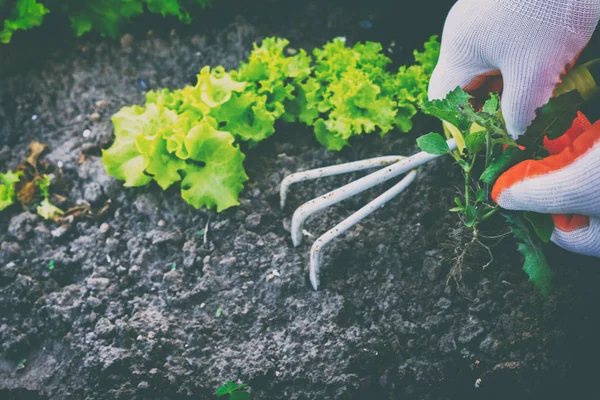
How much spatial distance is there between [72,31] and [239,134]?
3.98 feet

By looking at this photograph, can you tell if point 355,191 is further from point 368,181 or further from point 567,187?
point 567,187

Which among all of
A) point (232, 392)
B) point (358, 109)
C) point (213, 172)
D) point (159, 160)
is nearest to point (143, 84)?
point (159, 160)

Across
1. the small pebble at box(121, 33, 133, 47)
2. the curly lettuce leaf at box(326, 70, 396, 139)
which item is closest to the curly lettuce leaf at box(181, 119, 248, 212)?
the curly lettuce leaf at box(326, 70, 396, 139)

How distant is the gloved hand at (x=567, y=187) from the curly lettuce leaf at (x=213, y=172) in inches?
35.7

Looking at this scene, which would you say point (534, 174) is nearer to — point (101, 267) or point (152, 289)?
point (152, 289)

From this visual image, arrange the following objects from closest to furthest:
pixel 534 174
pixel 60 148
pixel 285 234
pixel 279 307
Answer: pixel 534 174 → pixel 279 307 → pixel 285 234 → pixel 60 148

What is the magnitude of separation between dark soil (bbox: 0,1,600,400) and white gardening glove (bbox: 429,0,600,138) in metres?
0.49

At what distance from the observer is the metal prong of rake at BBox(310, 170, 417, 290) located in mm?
1741

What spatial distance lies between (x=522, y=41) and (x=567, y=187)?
1.29 ft

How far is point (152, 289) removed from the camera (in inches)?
77.2

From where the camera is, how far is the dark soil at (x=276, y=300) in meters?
1.68

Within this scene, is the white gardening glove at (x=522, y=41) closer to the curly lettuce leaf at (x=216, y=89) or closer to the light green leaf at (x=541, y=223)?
the light green leaf at (x=541, y=223)

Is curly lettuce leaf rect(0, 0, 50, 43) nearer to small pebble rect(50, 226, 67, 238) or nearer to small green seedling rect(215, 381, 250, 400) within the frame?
small pebble rect(50, 226, 67, 238)

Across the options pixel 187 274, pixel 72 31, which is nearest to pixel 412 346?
pixel 187 274
